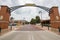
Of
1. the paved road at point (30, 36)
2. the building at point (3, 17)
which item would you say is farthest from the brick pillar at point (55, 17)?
the building at point (3, 17)

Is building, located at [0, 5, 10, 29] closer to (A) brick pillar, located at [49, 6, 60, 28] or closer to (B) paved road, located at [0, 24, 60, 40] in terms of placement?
(B) paved road, located at [0, 24, 60, 40]

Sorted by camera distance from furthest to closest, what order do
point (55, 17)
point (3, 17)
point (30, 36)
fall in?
point (55, 17) → point (3, 17) → point (30, 36)

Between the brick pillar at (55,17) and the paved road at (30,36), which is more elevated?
the brick pillar at (55,17)

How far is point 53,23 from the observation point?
42.6m

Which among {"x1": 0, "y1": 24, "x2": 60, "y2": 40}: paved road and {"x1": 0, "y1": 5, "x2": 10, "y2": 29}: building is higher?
{"x1": 0, "y1": 5, "x2": 10, "y2": 29}: building

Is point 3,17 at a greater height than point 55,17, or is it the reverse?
point 3,17

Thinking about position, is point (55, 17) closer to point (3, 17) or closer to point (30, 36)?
point (3, 17)

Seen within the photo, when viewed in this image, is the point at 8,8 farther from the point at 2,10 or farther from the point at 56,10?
the point at 56,10

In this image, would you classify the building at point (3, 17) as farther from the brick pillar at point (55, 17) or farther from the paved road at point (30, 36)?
the brick pillar at point (55, 17)

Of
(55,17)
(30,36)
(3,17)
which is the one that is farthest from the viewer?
(55,17)

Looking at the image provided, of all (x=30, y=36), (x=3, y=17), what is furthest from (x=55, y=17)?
(x=30, y=36)

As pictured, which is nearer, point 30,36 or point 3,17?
point 30,36

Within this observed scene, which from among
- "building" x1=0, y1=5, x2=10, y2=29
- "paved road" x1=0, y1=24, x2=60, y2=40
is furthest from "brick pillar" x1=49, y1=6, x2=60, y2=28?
"building" x1=0, y1=5, x2=10, y2=29

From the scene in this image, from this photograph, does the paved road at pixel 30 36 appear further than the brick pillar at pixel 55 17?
No
